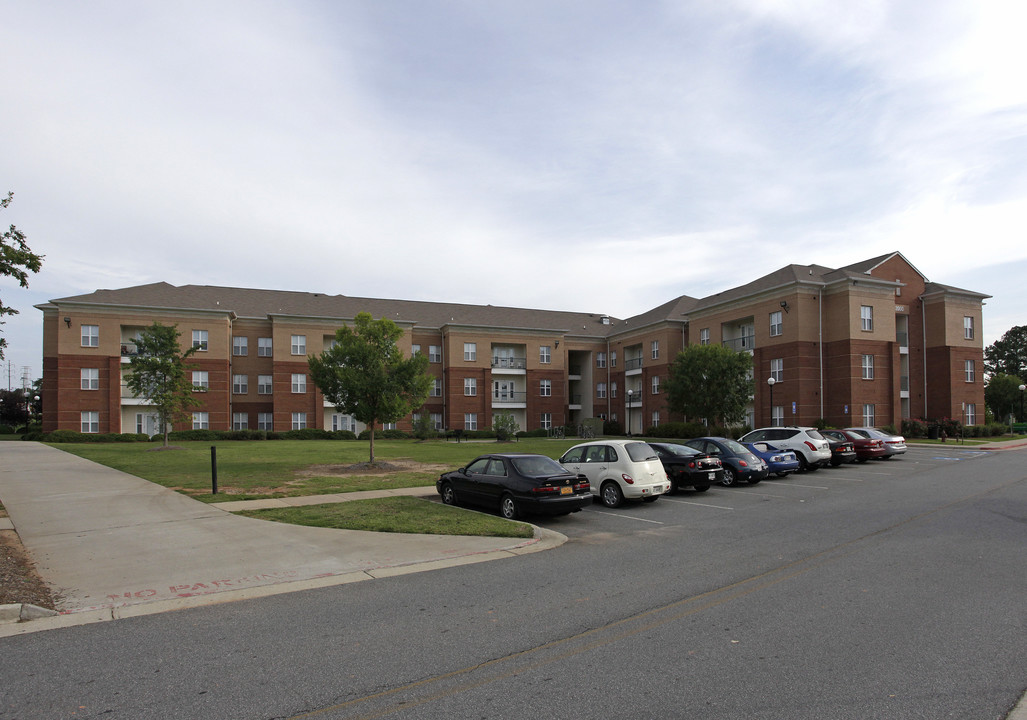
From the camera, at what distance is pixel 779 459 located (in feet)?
68.8

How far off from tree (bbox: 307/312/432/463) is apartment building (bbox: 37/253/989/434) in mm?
20021

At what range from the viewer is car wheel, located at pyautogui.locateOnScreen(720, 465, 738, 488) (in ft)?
62.2

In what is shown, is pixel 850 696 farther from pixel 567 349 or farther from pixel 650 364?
pixel 567 349

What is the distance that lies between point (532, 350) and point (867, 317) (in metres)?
27.8

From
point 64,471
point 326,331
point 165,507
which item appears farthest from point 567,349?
point 165,507

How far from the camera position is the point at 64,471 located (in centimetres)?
2159

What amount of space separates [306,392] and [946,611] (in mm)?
50089

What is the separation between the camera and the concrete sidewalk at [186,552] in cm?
789

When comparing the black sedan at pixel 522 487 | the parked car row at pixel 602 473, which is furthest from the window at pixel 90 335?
the black sedan at pixel 522 487

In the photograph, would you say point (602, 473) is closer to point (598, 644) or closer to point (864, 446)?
point (598, 644)

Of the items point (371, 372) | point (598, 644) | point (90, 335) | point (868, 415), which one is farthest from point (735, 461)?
point (90, 335)

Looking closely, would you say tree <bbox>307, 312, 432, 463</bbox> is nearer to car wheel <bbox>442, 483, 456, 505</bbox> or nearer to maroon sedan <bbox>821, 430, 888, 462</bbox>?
car wheel <bbox>442, 483, 456, 505</bbox>

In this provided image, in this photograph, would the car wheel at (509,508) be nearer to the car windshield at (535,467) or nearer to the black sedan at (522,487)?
the black sedan at (522,487)

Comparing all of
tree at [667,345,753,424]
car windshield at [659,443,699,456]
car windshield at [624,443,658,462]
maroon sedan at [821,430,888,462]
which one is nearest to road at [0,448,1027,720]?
car windshield at [624,443,658,462]
